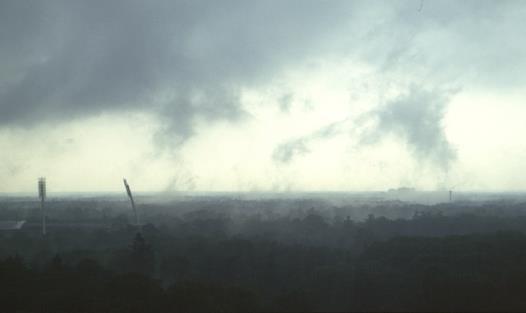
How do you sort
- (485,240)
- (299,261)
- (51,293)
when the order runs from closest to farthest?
(51,293)
(299,261)
(485,240)

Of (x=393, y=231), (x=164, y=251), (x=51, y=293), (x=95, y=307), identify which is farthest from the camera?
(x=393, y=231)

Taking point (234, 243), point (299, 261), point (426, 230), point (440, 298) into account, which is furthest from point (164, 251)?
point (426, 230)

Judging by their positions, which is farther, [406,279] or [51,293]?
[406,279]

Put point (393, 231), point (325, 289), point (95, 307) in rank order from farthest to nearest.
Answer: point (393, 231), point (325, 289), point (95, 307)

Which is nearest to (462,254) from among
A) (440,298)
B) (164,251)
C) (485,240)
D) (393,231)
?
(485,240)

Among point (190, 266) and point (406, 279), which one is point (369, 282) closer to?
point (406, 279)

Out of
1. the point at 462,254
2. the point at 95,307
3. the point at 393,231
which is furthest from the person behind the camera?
the point at 393,231

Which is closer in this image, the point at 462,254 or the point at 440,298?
the point at 440,298

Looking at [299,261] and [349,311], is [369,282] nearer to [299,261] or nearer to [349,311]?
[349,311]

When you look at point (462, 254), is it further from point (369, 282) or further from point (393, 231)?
point (393, 231)
